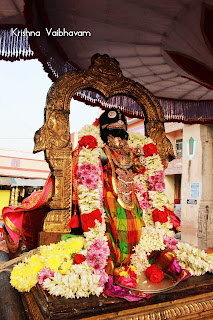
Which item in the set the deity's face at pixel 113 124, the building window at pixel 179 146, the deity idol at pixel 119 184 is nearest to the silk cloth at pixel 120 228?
the deity idol at pixel 119 184

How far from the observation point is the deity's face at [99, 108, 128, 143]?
3145 mm

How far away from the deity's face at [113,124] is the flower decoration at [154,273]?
160 centimetres

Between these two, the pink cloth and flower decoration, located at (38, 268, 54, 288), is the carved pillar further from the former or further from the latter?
flower decoration, located at (38, 268, 54, 288)

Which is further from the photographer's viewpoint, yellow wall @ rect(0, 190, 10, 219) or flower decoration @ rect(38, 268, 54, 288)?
yellow wall @ rect(0, 190, 10, 219)

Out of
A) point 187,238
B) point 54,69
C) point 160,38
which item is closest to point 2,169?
point 187,238

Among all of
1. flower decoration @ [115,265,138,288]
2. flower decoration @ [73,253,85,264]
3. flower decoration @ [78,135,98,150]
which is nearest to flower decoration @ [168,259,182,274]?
flower decoration @ [115,265,138,288]

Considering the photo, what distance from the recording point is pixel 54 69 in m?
3.51

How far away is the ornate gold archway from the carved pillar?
542cm

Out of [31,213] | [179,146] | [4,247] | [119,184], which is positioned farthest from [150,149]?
[179,146]

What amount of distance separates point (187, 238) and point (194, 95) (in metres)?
5.46

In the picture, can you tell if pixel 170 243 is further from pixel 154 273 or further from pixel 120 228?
pixel 120 228

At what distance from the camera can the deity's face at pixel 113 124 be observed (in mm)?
3145

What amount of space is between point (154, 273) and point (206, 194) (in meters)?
5.90

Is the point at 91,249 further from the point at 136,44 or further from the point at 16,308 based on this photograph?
the point at 136,44
